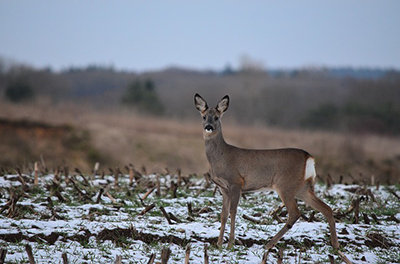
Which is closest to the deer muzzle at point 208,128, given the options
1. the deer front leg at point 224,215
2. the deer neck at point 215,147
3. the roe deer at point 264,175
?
the roe deer at point 264,175

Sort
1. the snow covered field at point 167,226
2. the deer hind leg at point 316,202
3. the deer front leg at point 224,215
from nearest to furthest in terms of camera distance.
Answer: the snow covered field at point 167,226 < the deer front leg at point 224,215 < the deer hind leg at point 316,202

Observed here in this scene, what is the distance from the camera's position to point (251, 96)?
74000 mm

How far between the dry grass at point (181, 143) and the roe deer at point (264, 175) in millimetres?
21297

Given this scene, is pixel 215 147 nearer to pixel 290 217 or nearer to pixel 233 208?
pixel 233 208

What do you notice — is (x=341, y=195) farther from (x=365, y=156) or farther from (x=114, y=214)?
(x=365, y=156)

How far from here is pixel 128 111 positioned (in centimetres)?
3962

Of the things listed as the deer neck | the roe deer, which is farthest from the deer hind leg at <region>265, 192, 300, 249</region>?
the deer neck

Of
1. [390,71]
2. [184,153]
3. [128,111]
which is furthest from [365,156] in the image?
[390,71]

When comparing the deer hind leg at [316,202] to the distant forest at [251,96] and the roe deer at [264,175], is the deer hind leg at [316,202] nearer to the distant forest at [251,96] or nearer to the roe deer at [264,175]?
the roe deer at [264,175]

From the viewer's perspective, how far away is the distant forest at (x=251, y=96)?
5106 centimetres

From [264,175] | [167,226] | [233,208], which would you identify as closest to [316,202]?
[264,175]

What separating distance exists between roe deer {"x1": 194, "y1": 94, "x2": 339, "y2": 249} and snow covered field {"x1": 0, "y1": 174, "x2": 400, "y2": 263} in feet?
1.34

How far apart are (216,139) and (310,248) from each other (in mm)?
2028

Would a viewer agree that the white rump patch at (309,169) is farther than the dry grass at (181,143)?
No
